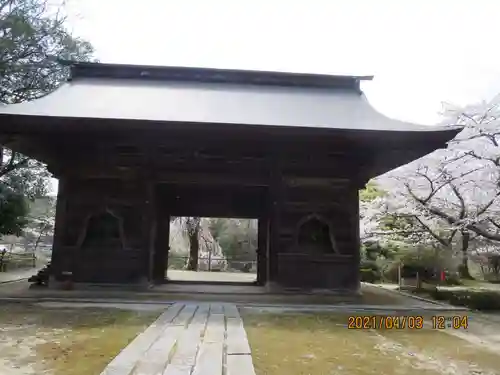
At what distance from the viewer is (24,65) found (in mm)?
11773

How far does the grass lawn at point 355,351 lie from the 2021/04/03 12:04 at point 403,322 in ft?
0.71

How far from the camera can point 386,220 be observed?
44.9ft

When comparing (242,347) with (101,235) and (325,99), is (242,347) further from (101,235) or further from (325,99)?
(325,99)

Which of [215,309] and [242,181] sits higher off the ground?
[242,181]

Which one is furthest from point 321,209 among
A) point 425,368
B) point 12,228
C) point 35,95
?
point 12,228

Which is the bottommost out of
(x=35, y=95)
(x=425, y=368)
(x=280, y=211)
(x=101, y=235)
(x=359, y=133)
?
(x=425, y=368)

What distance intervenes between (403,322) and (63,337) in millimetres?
4287

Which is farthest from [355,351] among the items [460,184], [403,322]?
[460,184]

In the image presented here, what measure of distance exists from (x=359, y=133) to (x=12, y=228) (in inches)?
467

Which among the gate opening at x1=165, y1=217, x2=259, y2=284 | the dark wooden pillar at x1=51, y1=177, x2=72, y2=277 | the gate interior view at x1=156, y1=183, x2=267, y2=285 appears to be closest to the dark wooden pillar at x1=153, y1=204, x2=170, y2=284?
the gate interior view at x1=156, y1=183, x2=267, y2=285

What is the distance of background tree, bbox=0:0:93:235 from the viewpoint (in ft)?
36.0

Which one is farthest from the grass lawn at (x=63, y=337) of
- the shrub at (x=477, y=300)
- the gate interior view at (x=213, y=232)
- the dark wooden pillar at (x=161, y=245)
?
the shrub at (x=477, y=300)

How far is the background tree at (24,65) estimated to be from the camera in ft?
36.0

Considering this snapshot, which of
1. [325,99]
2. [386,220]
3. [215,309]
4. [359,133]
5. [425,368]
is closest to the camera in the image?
[425,368]
